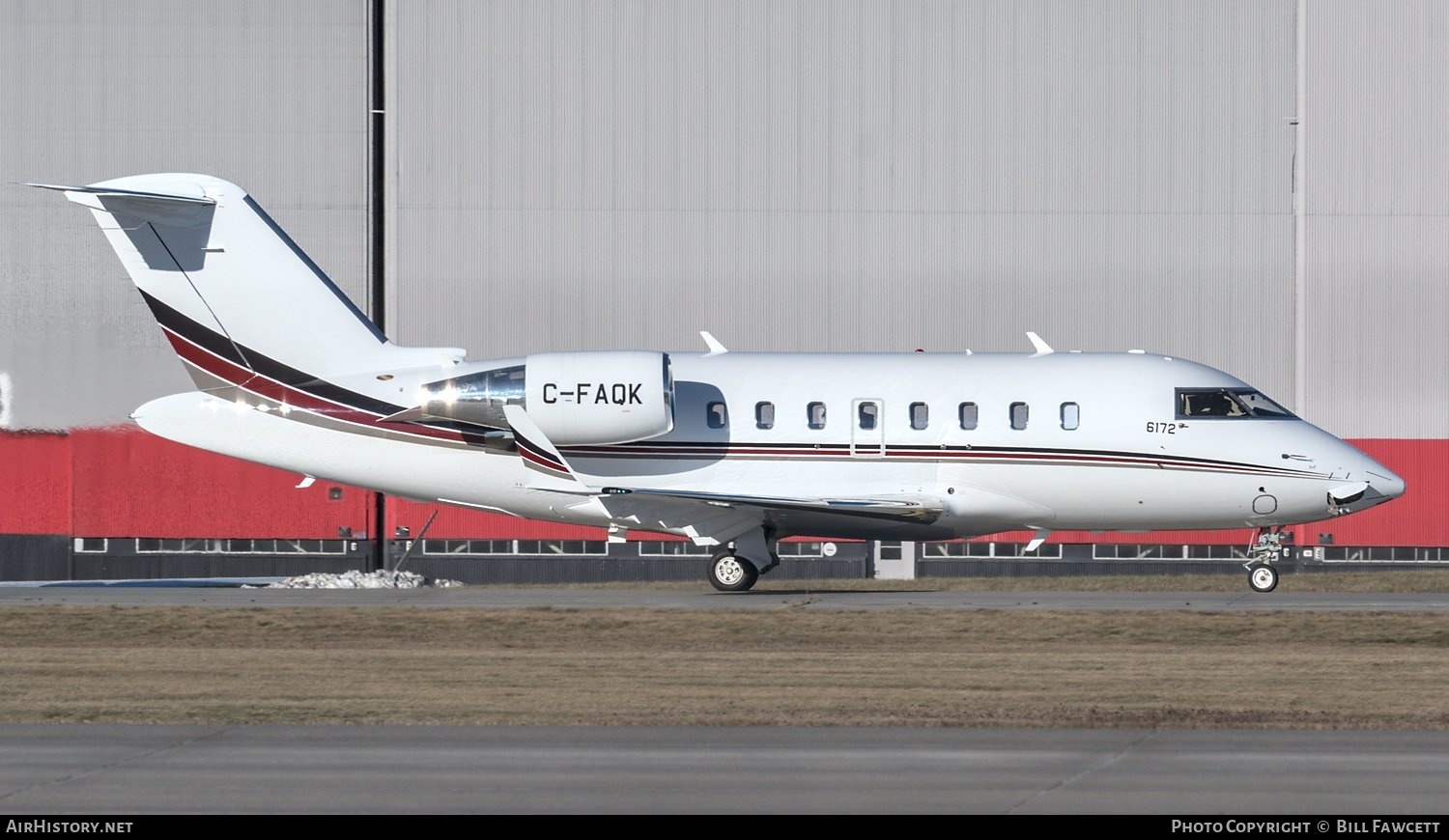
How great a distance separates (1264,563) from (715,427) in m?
8.61

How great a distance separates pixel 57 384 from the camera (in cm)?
4109

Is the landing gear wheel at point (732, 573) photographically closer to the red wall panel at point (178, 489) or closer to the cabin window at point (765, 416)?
the cabin window at point (765, 416)

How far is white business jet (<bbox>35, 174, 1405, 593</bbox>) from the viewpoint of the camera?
90.7ft

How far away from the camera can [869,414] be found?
2806cm

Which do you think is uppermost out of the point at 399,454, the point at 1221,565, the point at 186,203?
the point at 186,203

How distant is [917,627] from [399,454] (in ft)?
31.1

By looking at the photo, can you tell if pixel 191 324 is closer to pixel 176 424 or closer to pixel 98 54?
pixel 176 424

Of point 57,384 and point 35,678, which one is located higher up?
point 57,384

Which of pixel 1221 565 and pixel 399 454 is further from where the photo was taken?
pixel 1221 565

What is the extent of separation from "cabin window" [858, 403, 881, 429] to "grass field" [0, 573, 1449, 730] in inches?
159

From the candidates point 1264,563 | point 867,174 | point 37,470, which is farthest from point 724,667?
point 37,470

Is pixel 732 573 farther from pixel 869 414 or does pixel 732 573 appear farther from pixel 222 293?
A: pixel 222 293

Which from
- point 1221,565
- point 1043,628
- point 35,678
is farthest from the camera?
point 1221,565
